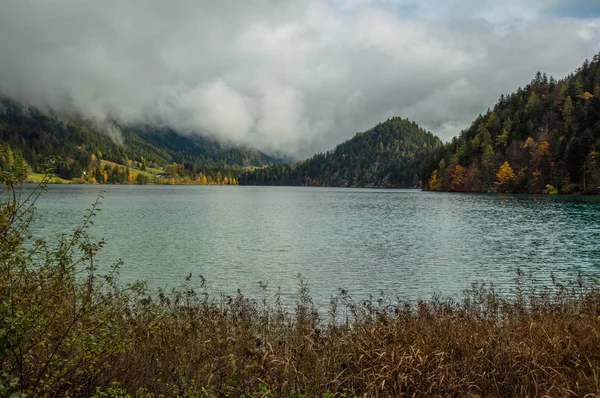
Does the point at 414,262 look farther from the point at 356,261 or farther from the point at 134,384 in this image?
the point at 134,384

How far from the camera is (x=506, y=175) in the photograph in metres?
152

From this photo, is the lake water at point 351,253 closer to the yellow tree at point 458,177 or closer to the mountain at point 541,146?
the mountain at point 541,146

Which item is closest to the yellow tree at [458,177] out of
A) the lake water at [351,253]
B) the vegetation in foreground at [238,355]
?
the lake water at [351,253]

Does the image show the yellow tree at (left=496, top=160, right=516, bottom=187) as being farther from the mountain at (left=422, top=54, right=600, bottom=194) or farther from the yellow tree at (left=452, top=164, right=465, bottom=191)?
the yellow tree at (left=452, top=164, right=465, bottom=191)

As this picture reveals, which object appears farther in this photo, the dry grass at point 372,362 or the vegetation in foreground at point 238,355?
the dry grass at point 372,362

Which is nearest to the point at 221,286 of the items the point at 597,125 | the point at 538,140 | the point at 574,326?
the point at 574,326

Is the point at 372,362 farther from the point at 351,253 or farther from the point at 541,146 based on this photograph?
the point at 541,146

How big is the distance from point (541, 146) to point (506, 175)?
15751 millimetres

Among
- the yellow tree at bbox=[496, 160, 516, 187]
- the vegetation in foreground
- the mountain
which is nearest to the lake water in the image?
the vegetation in foreground

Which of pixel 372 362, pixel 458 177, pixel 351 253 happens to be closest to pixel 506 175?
pixel 458 177

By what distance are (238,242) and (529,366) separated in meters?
37.3

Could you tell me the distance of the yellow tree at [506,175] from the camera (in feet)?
494

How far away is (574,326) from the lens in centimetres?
1195

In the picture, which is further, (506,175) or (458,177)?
(458,177)
